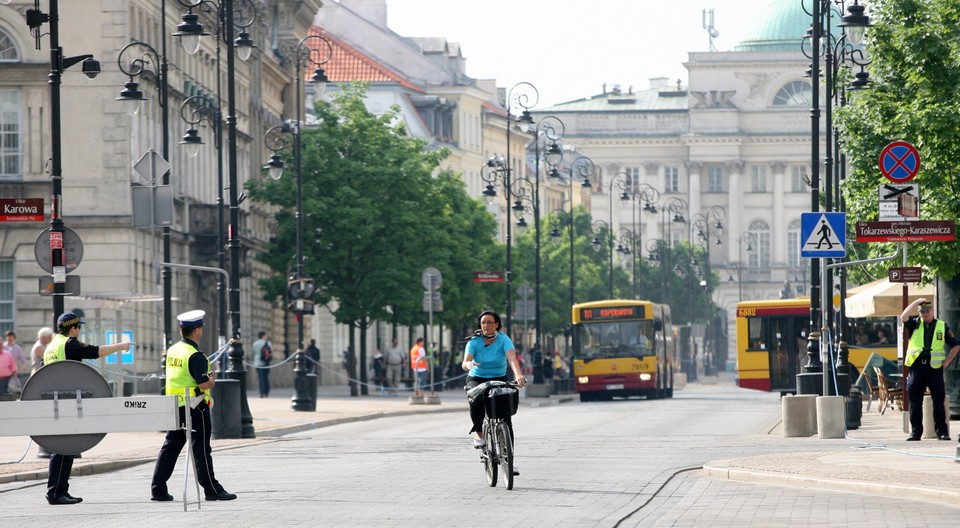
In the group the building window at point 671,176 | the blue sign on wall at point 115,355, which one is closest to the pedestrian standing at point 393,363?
the blue sign on wall at point 115,355

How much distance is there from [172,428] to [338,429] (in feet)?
59.3

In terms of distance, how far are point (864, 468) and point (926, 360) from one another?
17.7 ft

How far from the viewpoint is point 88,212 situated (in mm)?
49156

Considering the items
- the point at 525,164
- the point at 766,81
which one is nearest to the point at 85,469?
the point at 525,164

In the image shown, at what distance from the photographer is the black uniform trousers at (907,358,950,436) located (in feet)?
82.1

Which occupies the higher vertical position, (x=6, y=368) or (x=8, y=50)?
(x=8, y=50)

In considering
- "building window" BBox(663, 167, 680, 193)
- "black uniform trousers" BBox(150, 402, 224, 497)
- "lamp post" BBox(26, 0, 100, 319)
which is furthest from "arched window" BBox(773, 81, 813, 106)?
"black uniform trousers" BBox(150, 402, 224, 497)

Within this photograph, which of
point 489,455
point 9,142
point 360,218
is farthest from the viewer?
point 360,218

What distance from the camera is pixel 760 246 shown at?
162125mm

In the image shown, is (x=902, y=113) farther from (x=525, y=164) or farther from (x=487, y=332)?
(x=525, y=164)

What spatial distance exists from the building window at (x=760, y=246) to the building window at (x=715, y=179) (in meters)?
3.93

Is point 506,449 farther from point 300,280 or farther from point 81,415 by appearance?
point 300,280

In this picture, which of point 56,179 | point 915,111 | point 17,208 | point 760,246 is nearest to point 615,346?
point 915,111

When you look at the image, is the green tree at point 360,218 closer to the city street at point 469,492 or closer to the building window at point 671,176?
the city street at point 469,492
